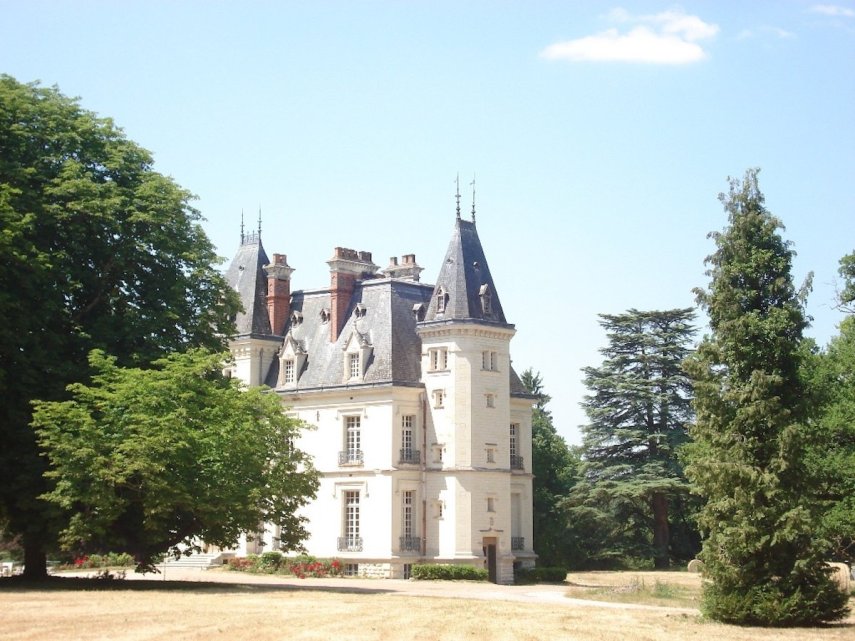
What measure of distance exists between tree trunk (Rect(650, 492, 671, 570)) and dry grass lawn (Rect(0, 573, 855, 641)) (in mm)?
28954

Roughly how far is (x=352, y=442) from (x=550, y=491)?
53.5ft

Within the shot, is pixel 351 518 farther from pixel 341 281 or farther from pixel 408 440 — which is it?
pixel 341 281

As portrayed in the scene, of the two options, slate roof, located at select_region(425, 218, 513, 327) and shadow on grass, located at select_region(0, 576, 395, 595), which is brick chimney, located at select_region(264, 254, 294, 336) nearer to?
slate roof, located at select_region(425, 218, 513, 327)

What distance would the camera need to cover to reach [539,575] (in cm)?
5056

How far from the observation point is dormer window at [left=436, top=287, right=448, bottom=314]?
167 feet

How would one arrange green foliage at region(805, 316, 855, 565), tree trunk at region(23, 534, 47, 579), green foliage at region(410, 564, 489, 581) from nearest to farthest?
tree trunk at region(23, 534, 47, 579) < green foliage at region(805, 316, 855, 565) < green foliage at region(410, 564, 489, 581)

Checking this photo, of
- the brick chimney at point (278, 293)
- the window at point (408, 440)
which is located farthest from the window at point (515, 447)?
the brick chimney at point (278, 293)

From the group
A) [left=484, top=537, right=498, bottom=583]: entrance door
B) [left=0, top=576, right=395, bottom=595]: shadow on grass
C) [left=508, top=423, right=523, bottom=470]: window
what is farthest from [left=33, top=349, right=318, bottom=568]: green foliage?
[left=508, top=423, right=523, bottom=470]: window

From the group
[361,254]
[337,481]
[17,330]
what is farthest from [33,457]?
[361,254]

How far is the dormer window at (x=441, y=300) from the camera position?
1998 inches

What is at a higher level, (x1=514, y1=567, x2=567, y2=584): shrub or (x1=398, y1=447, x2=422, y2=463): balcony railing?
(x1=398, y1=447, x2=422, y2=463): balcony railing

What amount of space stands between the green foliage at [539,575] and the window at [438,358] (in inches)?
348

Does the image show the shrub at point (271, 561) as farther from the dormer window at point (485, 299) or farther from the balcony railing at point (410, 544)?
the dormer window at point (485, 299)

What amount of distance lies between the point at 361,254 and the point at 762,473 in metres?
31.5
